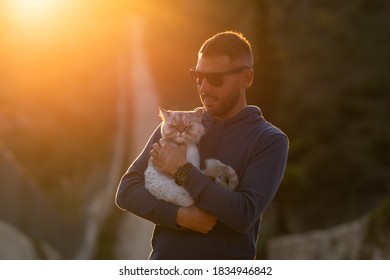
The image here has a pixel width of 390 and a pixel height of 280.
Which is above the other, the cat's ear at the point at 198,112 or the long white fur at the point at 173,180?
the cat's ear at the point at 198,112

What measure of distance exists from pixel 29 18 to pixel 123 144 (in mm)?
14865

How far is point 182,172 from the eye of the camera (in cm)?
486

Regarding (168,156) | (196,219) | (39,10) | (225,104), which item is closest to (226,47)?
(225,104)

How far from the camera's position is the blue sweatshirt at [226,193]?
15.5 ft

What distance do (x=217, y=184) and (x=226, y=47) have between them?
0.78 metres

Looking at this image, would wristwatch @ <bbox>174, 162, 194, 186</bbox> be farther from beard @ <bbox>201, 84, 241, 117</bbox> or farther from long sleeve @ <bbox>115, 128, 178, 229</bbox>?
beard @ <bbox>201, 84, 241, 117</bbox>

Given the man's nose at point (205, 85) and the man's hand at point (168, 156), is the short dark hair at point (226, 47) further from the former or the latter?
the man's hand at point (168, 156)

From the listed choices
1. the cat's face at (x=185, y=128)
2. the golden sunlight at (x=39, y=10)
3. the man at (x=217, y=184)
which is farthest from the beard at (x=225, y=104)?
the golden sunlight at (x=39, y=10)

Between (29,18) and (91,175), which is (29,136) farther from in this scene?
(29,18)

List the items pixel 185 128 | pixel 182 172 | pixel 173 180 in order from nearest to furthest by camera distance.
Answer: pixel 182 172 → pixel 173 180 → pixel 185 128

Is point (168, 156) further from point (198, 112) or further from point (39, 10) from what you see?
point (39, 10)

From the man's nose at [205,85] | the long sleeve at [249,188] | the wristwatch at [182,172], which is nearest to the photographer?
the long sleeve at [249,188]

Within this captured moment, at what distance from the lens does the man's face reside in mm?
4945
